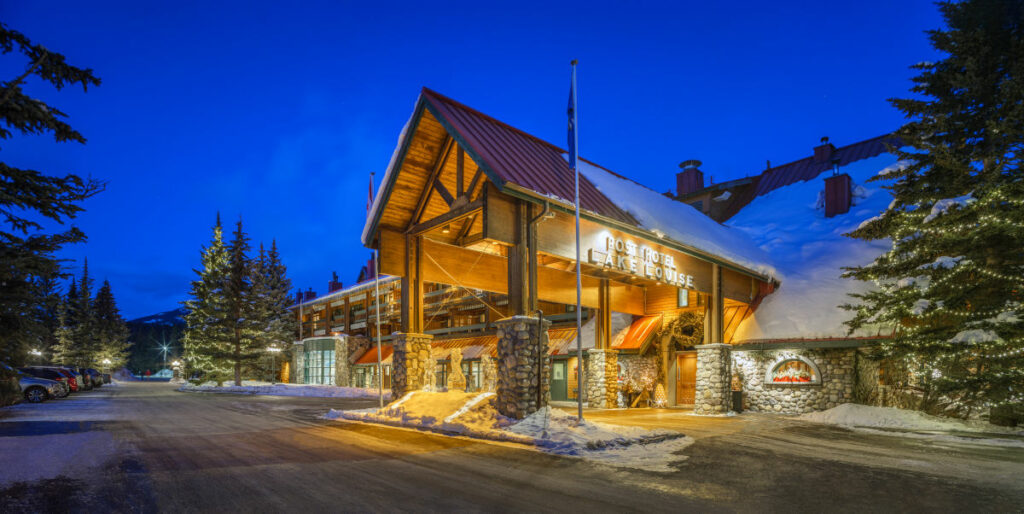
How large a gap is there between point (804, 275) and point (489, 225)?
53.3ft

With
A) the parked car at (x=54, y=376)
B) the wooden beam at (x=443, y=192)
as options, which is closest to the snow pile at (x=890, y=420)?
the wooden beam at (x=443, y=192)

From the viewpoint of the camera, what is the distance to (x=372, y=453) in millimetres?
10242

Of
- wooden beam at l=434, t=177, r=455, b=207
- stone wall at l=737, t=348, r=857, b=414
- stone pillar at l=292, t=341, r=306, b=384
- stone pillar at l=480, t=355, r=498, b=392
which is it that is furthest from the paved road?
stone pillar at l=292, t=341, r=306, b=384

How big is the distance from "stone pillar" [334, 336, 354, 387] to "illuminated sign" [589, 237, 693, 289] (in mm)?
28606

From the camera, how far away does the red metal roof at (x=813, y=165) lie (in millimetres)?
30891

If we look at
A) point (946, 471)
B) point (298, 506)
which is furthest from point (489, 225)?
point (946, 471)

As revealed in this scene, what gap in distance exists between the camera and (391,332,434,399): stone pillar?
1711cm

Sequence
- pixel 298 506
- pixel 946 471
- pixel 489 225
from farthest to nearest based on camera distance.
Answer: pixel 489 225
pixel 946 471
pixel 298 506

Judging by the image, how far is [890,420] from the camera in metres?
16.6

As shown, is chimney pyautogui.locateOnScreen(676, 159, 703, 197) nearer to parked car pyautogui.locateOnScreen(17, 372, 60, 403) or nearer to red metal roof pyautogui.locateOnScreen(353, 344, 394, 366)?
red metal roof pyautogui.locateOnScreen(353, 344, 394, 366)

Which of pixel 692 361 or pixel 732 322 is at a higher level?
pixel 732 322

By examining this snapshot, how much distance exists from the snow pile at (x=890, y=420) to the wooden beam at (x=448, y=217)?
516 inches

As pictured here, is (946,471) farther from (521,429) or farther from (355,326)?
(355,326)

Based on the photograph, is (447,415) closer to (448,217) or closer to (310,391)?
(448,217)
